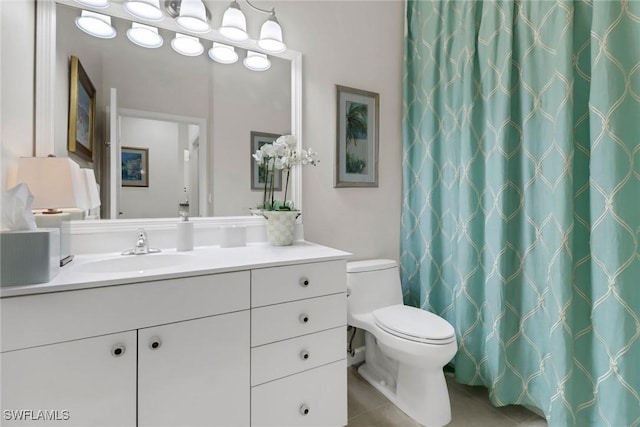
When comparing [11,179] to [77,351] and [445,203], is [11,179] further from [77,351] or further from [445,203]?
[445,203]

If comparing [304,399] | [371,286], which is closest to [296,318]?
[304,399]

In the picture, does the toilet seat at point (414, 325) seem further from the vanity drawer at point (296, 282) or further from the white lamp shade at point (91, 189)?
the white lamp shade at point (91, 189)

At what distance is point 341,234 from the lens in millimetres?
2002

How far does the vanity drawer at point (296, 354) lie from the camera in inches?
47.5

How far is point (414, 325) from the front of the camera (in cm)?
159

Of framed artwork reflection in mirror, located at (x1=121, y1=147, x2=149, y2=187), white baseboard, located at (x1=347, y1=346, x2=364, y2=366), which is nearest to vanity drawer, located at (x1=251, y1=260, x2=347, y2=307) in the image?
framed artwork reflection in mirror, located at (x1=121, y1=147, x2=149, y2=187)

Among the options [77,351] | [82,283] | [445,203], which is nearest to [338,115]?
[445,203]

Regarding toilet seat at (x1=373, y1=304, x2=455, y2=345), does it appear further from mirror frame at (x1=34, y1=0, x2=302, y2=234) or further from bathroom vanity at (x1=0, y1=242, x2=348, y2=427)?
mirror frame at (x1=34, y1=0, x2=302, y2=234)

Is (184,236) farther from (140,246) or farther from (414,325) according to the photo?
(414,325)

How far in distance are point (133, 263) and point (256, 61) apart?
1.23 metres

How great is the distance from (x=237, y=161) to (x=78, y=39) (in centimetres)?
84

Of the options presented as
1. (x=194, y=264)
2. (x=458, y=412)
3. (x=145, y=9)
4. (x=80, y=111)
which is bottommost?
(x=458, y=412)

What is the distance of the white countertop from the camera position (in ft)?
2.96

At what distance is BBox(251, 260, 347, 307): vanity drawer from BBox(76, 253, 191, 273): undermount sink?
0.35m
